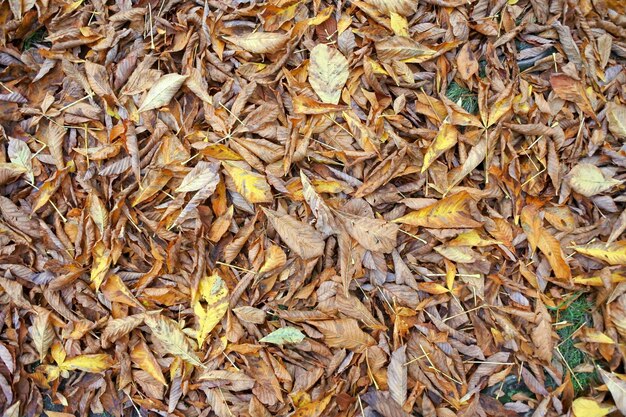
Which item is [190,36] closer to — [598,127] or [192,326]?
[192,326]

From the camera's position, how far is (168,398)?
5.77 feet

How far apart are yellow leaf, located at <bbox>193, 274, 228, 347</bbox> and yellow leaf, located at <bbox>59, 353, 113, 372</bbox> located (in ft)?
1.23

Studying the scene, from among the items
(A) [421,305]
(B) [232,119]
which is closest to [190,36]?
(B) [232,119]

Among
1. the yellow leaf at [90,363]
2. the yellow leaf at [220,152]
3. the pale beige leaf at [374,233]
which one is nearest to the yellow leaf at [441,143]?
the pale beige leaf at [374,233]

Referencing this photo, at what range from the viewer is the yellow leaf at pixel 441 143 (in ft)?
5.58

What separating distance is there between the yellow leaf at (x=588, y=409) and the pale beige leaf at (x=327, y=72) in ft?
4.52

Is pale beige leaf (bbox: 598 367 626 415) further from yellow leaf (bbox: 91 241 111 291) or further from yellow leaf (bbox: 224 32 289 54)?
yellow leaf (bbox: 91 241 111 291)

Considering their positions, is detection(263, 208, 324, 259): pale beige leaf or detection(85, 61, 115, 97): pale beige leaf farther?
detection(85, 61, 115, 97): pale beige leaf

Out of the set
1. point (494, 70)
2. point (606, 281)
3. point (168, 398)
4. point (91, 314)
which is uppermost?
point (494, 70)

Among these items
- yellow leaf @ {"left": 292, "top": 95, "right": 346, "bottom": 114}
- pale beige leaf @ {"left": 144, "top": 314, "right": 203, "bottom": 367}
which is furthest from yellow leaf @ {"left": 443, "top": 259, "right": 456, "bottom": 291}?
pale beige leaf @ {"left": 144, "top": 314, "right": 203, "bottom": 367}

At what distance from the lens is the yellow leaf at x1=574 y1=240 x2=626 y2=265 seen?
1.72 metres

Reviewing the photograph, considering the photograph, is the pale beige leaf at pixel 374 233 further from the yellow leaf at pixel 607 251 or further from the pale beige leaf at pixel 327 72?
the yellow leaf at pixel 607 251

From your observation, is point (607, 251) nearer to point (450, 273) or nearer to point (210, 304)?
point (450, 273)

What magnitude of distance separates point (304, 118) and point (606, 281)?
1226 mm
